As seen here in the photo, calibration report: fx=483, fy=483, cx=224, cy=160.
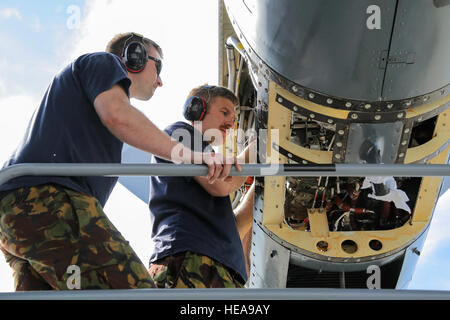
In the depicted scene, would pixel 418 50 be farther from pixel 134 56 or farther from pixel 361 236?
pixel 134 56

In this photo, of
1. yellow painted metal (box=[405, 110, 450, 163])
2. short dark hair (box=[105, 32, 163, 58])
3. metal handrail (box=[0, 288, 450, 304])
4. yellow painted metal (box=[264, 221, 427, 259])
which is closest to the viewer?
metal handrail (box=[0, 288, 450, 304])

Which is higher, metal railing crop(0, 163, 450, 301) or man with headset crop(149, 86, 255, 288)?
metal railing crop(0, 163, 450, 301)

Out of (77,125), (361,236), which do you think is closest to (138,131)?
(77,125)

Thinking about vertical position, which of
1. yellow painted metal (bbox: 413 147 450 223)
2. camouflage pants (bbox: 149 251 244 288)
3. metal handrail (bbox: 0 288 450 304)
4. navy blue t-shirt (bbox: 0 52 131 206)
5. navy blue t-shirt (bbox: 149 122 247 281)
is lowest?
yellow painted metal (bbox: 413 147 450 223)

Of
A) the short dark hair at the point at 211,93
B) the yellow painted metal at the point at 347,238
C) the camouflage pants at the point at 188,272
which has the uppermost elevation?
the short dark hair at the point at 211,93

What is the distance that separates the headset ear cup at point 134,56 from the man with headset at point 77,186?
30 centimetres

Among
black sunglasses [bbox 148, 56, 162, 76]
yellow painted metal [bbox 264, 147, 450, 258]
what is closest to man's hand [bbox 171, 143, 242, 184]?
black sunglasses [bbox 148, 56, 162, 76]

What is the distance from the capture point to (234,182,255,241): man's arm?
14.5 ft

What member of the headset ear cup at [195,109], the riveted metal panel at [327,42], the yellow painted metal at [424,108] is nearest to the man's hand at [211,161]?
the headset ear cup at [195,109]

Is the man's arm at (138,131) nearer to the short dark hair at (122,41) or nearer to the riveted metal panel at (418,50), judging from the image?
the short dark hair at (122,41)

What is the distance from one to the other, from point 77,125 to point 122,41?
80cm

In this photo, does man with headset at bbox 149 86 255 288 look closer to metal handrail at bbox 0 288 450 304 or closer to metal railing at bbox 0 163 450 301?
metal railing at bbox 0 163 450 301

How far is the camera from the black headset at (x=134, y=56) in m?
2.79
